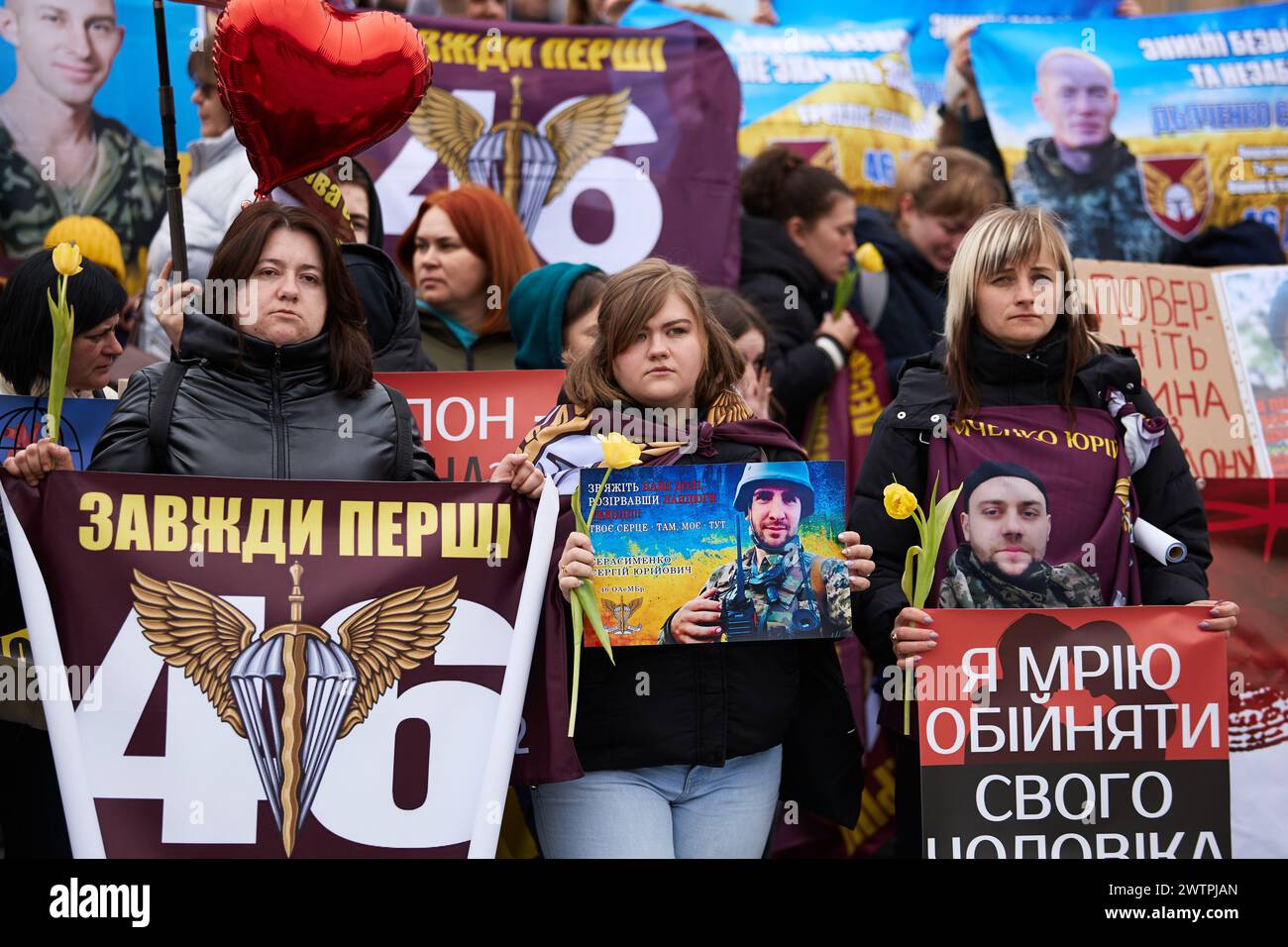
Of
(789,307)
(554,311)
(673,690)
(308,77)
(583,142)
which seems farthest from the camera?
(583,142)

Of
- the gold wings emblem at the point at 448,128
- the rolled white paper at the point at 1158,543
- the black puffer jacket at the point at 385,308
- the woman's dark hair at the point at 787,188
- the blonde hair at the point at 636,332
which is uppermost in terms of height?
the gold wings emblem at the point at 448,128

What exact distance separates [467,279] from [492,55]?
1470 millimetres

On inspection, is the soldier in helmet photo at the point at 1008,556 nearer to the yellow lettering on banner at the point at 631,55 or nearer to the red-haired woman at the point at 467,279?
the red-haired woman at the point at 467,279

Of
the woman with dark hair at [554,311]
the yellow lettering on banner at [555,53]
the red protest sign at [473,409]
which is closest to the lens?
the red protest sign at [473,409]

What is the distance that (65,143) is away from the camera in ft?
21.6

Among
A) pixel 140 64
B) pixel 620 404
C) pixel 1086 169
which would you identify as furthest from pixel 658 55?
pixel 620 404

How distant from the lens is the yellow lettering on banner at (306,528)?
4.02 metres

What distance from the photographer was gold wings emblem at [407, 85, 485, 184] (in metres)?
6.75

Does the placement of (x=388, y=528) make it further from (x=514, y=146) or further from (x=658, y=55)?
(x=658, y=55)

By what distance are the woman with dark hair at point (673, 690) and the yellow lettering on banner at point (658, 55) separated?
281 cm

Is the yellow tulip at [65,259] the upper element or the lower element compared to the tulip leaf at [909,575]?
upper

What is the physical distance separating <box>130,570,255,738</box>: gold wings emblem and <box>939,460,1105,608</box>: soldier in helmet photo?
1902 millimetres

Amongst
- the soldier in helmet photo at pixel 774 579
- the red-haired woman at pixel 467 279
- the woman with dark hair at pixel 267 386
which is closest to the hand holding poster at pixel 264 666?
the woman with dark hair at pixel 267 386

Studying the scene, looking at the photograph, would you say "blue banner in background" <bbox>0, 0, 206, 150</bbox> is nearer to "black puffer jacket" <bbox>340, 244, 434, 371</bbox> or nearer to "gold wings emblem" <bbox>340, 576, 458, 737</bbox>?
"black puffer jacket" <bbox>340, 244, 434, 371</bbox>
